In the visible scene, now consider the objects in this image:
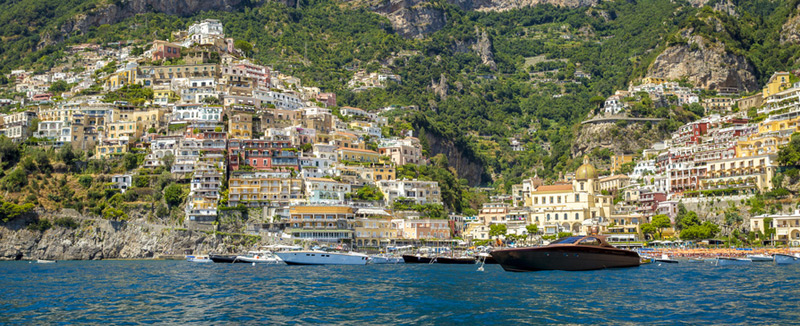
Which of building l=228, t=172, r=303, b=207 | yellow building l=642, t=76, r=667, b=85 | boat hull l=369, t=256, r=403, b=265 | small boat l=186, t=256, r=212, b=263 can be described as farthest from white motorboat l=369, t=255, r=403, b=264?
yellow building l=642, t=76, r=667, b=85

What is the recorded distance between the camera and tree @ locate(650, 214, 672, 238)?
98.9 meters

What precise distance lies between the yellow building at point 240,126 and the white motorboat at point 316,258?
40.3 meters

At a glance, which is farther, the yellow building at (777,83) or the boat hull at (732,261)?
the yellow building at (777,83)

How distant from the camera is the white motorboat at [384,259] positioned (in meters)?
85.7

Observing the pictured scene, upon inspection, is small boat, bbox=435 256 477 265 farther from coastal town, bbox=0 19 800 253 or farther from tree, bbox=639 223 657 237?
tree, bbox=639 223 657 237

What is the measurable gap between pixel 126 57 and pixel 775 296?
138 meters

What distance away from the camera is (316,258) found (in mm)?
81750

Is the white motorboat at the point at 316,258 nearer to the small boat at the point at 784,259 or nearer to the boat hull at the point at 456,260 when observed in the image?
the boat hull at the point at 456,260

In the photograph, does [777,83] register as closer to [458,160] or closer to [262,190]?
[458,160]

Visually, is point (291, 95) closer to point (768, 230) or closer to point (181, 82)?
point (181, 82)

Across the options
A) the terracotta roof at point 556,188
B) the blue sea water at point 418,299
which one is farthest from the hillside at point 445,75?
the blue sea water at point 418,299

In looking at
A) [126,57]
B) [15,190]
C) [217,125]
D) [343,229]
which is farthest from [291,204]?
[126,57]

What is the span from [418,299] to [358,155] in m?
84.3

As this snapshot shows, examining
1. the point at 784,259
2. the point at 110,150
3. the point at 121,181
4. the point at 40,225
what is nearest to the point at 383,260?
the point at 784,259
